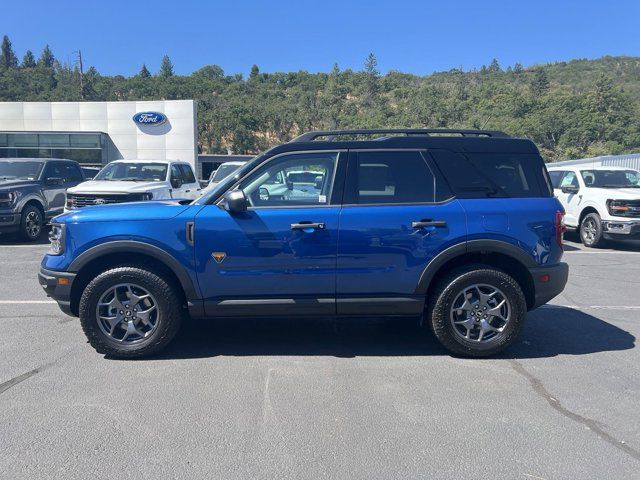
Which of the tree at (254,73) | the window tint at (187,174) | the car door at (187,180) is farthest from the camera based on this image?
the tree at (254,73)

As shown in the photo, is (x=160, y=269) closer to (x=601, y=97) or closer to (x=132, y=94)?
(x=601, y=97)

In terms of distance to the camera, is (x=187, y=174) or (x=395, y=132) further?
(x=187, y=174)

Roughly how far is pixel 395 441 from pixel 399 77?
101579mm

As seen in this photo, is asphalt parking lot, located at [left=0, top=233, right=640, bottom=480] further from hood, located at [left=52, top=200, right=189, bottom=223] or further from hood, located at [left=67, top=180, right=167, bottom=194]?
hood, located at [left=67, top=180, right=167, bottom=194]

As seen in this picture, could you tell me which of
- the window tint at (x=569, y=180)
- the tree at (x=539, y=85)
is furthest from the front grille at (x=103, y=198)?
the tree at (x=539, y=85)

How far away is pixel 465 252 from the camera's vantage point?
481 cm

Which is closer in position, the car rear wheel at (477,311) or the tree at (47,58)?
the car rear wheel at (477,311)

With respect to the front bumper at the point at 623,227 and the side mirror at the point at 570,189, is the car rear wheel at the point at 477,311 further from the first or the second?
the side mirror at the point at 570,189

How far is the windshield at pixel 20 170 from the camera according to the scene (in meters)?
12.6

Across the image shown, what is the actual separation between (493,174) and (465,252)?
2.66 ft

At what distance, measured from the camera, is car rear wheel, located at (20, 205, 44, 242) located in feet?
39.3

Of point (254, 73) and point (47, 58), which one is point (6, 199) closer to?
point (254, 73)

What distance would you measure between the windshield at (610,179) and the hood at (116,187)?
1007cm

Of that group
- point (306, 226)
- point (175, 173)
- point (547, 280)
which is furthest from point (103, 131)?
point (547, 280)
